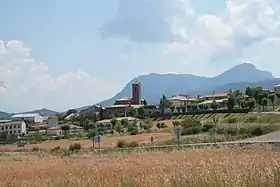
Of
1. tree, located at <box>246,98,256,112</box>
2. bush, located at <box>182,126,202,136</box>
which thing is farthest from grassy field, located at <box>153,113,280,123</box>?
tree, located at <box>246,98,256,112</box>

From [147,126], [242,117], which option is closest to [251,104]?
[147,126]

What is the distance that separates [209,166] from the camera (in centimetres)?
869

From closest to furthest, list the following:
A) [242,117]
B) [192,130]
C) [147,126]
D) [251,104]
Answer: [192,130], [242,117], [147,126], [251,104]

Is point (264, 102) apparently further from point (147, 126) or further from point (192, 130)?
point (192, 130)

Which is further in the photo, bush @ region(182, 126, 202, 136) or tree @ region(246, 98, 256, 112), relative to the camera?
tree @ region(246, 98, 256, 112)

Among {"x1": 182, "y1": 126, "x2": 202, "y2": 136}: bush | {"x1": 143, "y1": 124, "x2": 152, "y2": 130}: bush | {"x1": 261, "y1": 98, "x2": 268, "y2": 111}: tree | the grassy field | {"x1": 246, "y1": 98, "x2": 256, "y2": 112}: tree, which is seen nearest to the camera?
the grassy field

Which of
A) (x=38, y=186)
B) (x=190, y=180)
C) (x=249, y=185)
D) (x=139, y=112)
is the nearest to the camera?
A: (x=249, y=185)

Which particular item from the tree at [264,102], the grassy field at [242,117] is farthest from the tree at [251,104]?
the grassy field at [242,117]

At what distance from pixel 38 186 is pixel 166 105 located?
186699 mm

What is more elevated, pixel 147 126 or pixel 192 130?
pixel 147 126

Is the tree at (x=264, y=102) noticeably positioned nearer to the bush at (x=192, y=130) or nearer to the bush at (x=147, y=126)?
the bush at (x=147, y=126)

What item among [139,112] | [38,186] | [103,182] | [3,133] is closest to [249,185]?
[103,182]

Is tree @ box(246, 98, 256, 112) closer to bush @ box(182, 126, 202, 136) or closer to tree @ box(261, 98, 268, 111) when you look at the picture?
tree @ box(261, 98, 268, 111)

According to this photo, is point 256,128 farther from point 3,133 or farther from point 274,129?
point 3,133
